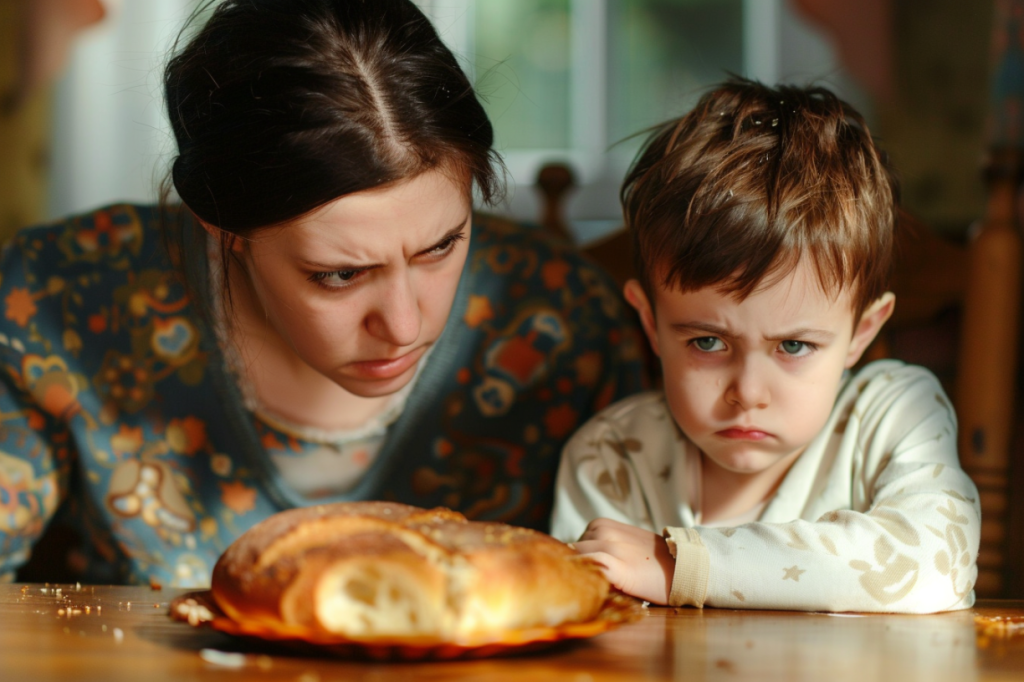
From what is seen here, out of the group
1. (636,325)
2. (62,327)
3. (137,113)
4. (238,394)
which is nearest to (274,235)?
(238,394)

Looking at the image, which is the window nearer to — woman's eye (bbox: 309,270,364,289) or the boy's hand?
woman's eye (bbox: 309,270,364,289)

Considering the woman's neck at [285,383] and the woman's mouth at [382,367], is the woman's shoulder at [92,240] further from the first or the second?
the woman's mouth at [382,367]

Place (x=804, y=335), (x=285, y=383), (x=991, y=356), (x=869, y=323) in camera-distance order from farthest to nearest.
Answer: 1. (x=991, y=356)
2. (x=285, y=383)
3. (x=869, y=323)
4. (x=804, y=335)

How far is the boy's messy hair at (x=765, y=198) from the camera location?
2.95 feet

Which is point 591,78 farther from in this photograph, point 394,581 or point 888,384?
point 394,581

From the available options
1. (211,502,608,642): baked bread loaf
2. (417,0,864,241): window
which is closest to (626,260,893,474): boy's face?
(211,502,608,642): baked bread loaf

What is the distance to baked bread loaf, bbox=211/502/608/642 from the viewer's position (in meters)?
0.55

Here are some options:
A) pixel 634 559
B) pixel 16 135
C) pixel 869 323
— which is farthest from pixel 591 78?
pixel 634 559

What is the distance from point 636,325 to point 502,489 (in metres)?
0.32

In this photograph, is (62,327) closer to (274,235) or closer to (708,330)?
(274,235)

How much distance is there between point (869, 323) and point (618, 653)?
55cm

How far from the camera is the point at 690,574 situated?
793 millimetres

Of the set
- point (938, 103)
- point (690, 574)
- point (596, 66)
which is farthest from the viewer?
point (596, 66)

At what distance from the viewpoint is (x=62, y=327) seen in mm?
1210
